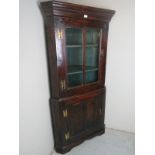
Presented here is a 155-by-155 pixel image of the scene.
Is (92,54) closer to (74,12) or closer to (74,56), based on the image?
(74,56)

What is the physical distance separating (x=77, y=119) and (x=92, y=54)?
887 mm

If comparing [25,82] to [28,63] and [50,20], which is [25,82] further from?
[50,20]

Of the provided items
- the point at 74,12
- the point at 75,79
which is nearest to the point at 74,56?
the point at 75,79

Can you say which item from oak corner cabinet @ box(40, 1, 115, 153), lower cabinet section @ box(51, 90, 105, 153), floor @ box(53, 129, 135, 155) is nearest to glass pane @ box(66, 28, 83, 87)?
oak corner cabinet @ box(40, 1, 115, 153)

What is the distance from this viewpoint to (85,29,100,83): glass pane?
260 cm

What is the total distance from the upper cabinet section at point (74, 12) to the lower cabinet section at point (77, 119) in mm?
970

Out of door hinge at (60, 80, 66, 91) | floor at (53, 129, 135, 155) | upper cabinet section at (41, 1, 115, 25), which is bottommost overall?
floor at (53, 129, 135, 155)

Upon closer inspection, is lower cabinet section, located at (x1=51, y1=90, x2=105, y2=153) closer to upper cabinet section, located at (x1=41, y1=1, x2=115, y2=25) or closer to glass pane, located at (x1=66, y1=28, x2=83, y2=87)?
glass pane, located at (x1=66, y1=28, x2=83, y2=87)

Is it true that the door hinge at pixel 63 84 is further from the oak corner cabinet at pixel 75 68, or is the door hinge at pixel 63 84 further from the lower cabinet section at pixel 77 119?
the lower cabinet section at pixel 77 119

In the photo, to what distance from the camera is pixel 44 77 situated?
2244mm

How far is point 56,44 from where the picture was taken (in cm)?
218

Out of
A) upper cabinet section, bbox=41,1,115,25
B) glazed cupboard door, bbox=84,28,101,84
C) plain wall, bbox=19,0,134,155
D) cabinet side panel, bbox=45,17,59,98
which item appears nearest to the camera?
plain wall, bbox=19,0,134,155
